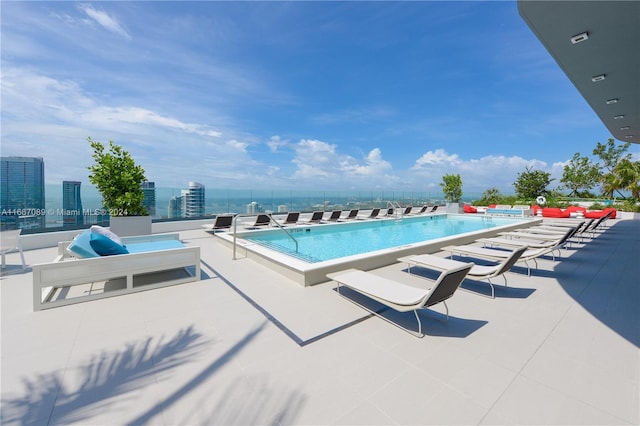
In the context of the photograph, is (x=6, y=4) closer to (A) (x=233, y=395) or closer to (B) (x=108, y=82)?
(B) (x=108, y=82)

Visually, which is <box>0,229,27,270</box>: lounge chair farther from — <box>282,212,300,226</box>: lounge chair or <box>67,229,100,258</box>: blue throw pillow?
<box>282,212,300,226</box>: lounge chair

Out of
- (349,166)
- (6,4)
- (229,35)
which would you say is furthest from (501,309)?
(349,166)

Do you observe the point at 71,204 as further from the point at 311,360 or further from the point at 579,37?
the point at 579,37

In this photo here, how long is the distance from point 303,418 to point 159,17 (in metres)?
9.63

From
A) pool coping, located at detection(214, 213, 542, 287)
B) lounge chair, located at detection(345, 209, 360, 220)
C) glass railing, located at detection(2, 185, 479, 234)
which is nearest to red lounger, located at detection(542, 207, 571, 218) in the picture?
glass railing, located at detection(2, 185, 479, 234)

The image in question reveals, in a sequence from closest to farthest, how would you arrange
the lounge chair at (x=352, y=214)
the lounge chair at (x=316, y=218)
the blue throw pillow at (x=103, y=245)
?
the blue throw pillow at (x=103, y=245), the lounge chair at (x=316, y=218), the lounge chair at (x=352, y=214)

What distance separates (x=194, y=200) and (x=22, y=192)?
4589mm

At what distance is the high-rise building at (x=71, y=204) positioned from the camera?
7723 millimetres

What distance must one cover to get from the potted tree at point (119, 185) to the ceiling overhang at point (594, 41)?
840cm

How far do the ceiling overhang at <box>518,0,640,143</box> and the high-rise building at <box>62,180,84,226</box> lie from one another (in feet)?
35.7

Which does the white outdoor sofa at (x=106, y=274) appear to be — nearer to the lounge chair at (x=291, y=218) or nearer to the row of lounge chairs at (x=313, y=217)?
the row of lounge chairs at (x=313, y=217)

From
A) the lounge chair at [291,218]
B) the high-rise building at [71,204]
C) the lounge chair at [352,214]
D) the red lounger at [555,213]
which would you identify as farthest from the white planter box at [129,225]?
the red lounger at [555,213]

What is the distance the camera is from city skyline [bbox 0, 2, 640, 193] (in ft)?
24.0

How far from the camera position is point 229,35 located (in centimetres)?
1063
